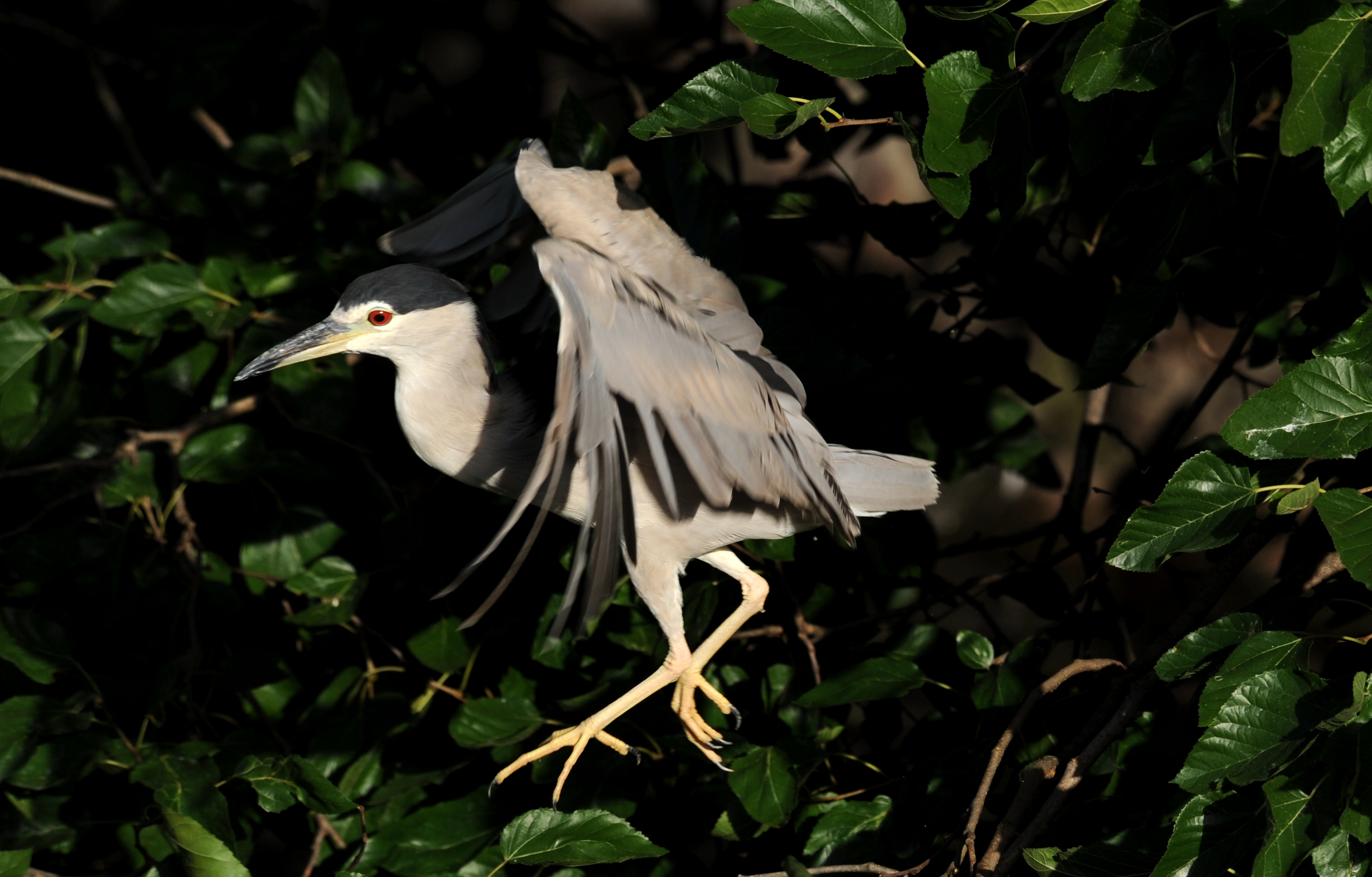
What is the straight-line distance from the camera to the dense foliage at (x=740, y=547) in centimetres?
83

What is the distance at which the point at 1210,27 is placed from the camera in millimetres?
870

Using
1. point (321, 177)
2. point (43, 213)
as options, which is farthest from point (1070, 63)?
point (43, 213)

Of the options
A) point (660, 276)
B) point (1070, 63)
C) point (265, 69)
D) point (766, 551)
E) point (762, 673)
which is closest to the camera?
point (1070, 63)

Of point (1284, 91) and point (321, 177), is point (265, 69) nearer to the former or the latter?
point (321, 177)

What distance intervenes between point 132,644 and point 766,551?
2.83 ft

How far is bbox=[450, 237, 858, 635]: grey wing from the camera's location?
848 millimetres

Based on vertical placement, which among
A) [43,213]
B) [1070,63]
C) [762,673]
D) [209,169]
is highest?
[1070,63]

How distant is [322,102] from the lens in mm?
1426

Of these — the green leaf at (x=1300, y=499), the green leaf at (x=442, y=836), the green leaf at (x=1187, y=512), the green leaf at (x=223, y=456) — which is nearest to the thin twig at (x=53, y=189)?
the green leaf at (x=223, y=456)

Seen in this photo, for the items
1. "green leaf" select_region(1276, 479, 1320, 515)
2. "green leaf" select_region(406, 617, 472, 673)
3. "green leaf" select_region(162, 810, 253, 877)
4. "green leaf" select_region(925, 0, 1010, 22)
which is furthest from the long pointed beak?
"green leaf" select_region(1276, 479, 1320, 515)

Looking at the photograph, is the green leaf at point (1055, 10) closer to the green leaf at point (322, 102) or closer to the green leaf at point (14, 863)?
the green leaf at point (322, 102)

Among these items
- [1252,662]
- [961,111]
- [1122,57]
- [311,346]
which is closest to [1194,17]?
[1122,57]

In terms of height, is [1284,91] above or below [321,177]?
above

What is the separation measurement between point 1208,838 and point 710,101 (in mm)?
734
